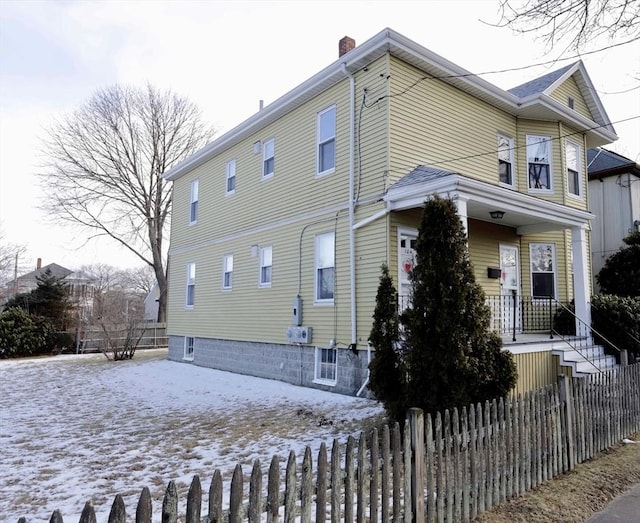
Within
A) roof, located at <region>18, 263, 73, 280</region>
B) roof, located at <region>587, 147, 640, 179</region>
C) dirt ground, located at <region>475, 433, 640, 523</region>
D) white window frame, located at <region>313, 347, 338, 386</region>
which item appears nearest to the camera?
dirt ground, located at <region>475, 433, 640, 523</region>

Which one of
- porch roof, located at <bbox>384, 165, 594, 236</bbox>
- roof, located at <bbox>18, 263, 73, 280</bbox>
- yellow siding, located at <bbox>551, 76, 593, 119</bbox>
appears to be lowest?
porch roof, located at <bbox>384, 165, 594, 236</bbox>

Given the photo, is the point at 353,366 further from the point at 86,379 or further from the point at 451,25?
the point at 86,379

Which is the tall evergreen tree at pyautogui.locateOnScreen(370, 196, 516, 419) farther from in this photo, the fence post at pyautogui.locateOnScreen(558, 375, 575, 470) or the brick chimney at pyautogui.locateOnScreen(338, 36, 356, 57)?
the brick chimney at pyautogui.locateOnScreen(338, 36, 356, 57)

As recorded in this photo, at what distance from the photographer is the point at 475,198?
26.3 ft

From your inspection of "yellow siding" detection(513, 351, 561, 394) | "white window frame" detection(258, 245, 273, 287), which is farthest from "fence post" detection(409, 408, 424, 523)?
"white window frame" detection(258, 245, 273, 287)

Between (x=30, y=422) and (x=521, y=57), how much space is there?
964 cm

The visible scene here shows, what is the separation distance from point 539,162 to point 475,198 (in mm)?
5778

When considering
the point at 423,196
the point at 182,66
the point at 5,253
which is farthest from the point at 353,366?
the point at 5,253

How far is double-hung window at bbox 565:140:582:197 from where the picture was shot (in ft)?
42.5

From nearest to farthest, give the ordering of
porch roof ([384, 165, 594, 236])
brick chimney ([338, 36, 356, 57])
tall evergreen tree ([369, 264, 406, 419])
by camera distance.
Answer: tall evergreen tree ([369, 264, 406, 419]), porch roof ([384, 165, 594, 236]), brick chimney ([338, 36, 356, 57])

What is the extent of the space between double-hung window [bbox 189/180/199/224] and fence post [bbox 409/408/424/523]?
14.3m

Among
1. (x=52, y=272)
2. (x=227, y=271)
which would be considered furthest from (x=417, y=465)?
(x=52, y=272)

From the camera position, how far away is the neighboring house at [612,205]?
15820 mm

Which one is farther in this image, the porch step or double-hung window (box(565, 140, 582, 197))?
double-hung window (box(565, 140, 582, 197))
